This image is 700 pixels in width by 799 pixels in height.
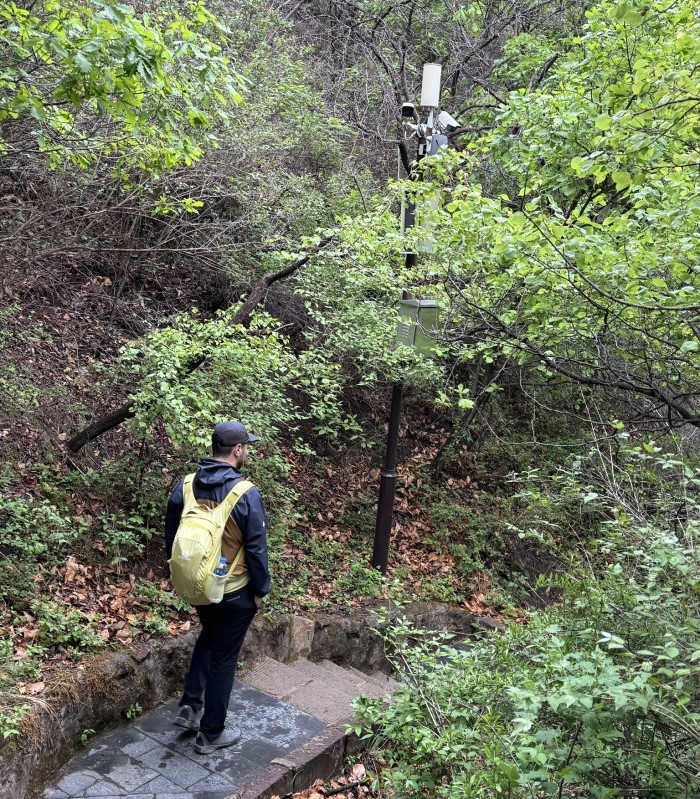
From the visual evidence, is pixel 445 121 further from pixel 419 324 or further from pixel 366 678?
pixel 366 678

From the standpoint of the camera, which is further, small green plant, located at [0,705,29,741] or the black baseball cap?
the black baseball cap

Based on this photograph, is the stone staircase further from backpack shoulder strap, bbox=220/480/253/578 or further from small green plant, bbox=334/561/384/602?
small green plant, bbox=334/561/384/602

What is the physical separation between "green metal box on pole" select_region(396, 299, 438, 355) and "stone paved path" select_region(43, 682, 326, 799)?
12.2 ft

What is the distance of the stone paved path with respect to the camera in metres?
4.07

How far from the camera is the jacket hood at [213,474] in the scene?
435cm

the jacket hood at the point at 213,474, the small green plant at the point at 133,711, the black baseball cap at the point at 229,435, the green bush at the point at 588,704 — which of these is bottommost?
the small green plant at the point at 133,711

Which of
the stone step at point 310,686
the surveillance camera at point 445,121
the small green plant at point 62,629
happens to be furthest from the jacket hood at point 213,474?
the surveillance camera at point 445,121

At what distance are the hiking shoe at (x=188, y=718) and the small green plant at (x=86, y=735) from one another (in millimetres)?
508

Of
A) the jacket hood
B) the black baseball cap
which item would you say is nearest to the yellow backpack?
the jacket hood

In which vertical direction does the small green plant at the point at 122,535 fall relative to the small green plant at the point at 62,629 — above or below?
above

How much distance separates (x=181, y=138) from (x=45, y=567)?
3.30 metres

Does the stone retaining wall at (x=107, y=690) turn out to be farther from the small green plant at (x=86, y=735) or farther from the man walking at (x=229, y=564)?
Answer: the man walking at (x=229, y=564)

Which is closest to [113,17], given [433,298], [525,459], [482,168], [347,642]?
[433,298]

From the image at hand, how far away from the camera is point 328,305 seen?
8.59m
